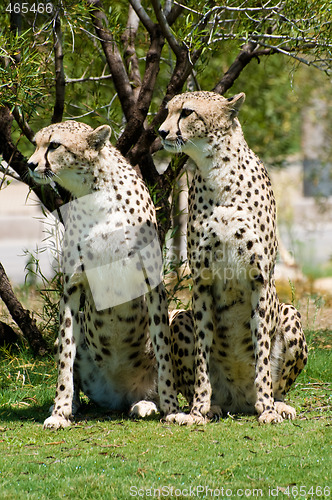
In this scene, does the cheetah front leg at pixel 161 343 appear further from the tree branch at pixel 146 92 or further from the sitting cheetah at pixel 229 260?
the tree branch at pixel 146 92

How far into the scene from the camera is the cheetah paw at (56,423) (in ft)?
15.2

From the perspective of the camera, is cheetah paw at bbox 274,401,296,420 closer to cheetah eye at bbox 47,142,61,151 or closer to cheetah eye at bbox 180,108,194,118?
cheetah eye at bbox 180,108,194,118

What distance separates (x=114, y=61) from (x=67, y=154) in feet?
5.36

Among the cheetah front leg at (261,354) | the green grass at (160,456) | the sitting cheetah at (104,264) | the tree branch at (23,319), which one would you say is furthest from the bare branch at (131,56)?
the green grass at (160,456)

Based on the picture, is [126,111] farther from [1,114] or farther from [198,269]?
[198,269]

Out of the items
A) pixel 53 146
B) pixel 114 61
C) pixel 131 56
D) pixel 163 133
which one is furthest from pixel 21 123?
pixel 163 133

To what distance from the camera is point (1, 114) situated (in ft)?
20.1

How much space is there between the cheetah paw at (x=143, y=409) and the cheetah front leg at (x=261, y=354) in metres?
0.78

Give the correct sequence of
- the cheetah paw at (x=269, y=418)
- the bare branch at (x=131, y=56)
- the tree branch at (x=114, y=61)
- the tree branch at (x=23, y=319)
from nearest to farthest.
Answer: the cheetah paw at (x=269, y=418) < the tree branch at (x=114, y=61) < the tree branch at (x=23, y=319) < the bare branch at (x=131, y=56)

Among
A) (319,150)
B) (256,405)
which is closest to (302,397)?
(256,405)

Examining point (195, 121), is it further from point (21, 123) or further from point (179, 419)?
point (179, 419)

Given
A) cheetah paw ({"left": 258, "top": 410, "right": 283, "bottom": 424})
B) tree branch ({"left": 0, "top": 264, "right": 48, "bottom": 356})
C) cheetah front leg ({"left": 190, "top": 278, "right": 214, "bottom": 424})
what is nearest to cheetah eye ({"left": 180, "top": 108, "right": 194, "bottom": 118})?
cheetah front leg ({"left": 190, "top": 278, "right": 214, "bottom": 424})

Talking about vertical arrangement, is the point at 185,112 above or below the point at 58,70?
below

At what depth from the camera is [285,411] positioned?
4812 mm
